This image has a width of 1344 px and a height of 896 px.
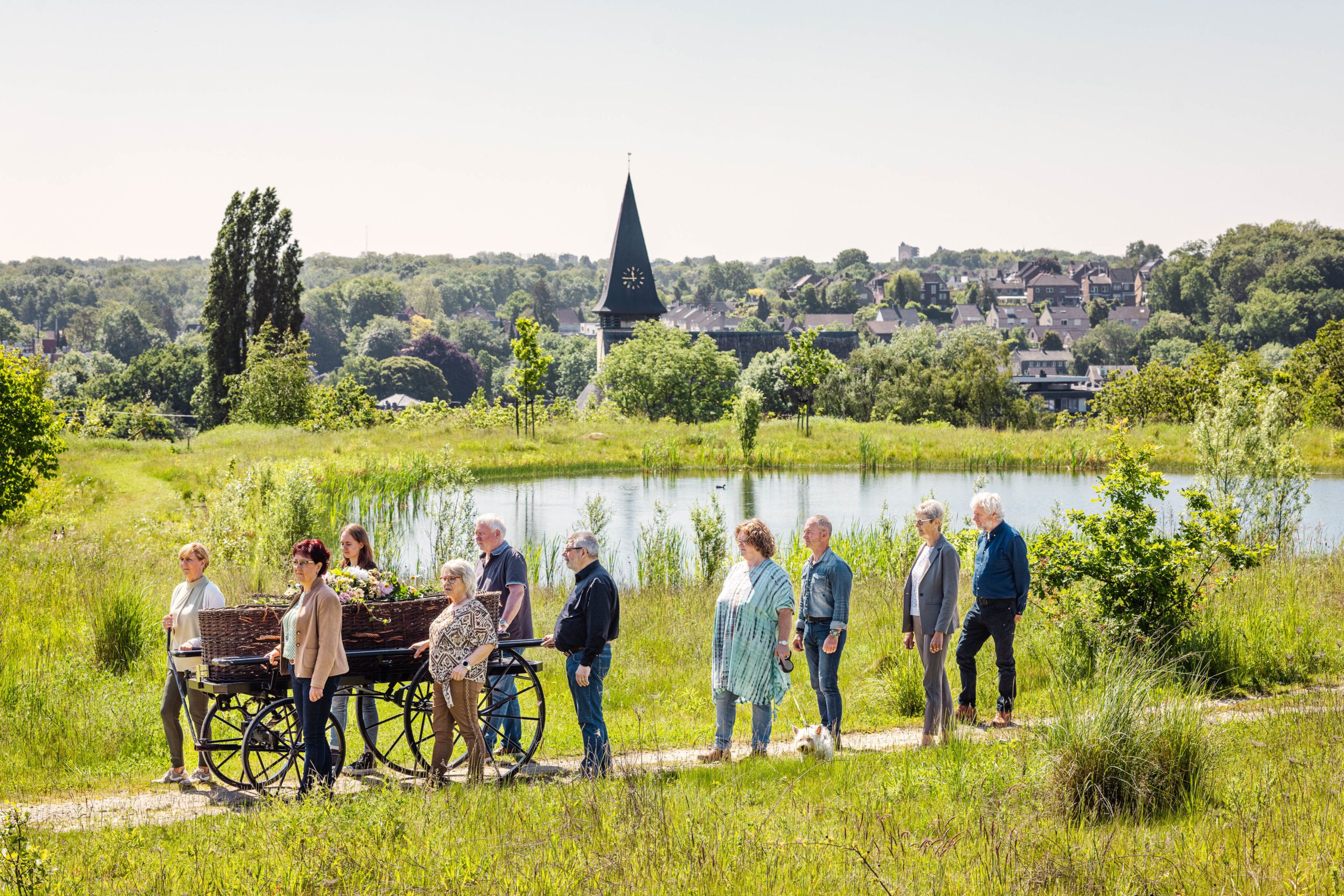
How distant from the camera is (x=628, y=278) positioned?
8262 centimetres

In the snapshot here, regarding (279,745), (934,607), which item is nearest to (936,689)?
(934,607)

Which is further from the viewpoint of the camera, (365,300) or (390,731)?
(365,300)

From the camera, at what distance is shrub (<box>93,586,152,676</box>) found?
9781 millimetres

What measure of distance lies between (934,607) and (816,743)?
1.27m

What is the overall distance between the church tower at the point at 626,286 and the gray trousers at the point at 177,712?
73140 mm

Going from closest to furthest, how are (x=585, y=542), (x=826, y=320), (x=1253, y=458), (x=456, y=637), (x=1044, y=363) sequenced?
(x=456, y=637) < (x=585, y=542) < (x=1253, y=458) < (x=1044, y=363) < (x=826, y=320)

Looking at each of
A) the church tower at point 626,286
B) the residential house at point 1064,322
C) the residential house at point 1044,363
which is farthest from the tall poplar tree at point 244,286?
the residential house at point 1064,322

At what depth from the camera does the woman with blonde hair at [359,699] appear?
7441mm

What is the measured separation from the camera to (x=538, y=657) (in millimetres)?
10758

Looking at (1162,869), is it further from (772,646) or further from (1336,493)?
(1336,493)

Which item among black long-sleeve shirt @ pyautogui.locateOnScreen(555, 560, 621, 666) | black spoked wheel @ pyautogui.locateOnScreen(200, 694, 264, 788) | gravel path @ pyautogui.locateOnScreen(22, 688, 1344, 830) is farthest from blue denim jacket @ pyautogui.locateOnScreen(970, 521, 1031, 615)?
black spoked wheel @ pyautogui.locateOnScreen(200, 694, 264, 788)

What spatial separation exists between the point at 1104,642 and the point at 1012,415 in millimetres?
43908

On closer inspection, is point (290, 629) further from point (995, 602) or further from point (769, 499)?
point (769, 499)

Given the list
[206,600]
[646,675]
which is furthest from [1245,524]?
[206,600]
